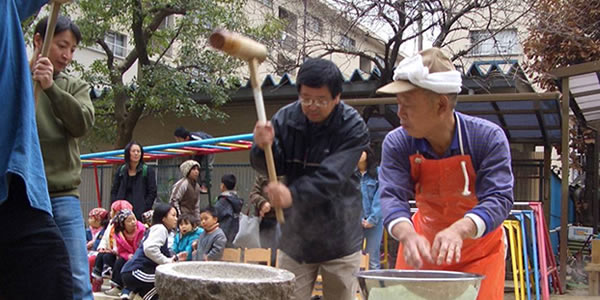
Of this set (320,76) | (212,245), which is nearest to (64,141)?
(320,76)

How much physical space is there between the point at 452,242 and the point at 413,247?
0.17 meters

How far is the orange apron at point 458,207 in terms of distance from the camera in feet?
10.2

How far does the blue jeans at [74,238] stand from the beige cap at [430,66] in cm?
177

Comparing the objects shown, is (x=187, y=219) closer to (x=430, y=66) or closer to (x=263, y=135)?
(x=263, y=135)

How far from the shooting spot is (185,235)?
7863 mm

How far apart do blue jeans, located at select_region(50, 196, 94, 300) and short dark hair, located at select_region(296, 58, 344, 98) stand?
1.39 m

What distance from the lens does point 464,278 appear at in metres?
2.56

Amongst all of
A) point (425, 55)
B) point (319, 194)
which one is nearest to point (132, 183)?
point (319, 194)

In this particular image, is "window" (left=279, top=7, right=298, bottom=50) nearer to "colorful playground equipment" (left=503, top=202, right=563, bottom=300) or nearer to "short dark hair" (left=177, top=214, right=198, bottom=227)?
"short dark hair" (left=177, top=214, right=198, bottom=227)

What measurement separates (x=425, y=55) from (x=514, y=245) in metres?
4.70

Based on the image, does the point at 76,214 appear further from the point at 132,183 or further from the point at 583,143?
the point at 583,143

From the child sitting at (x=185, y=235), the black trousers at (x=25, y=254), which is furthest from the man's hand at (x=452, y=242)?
the child sitting at (x=185, y=235)

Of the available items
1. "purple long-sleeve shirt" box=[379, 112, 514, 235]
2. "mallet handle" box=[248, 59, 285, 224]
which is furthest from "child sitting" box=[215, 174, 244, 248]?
"purple long-sleeve shirt" box=[379, 112, 514, 235]

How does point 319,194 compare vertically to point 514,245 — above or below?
above
